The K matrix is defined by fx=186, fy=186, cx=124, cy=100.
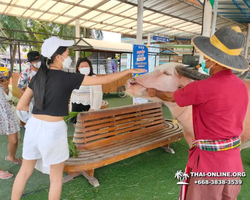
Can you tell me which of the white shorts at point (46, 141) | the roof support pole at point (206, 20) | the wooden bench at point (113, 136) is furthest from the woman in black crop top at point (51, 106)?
the roof support pole at point (206, 20)

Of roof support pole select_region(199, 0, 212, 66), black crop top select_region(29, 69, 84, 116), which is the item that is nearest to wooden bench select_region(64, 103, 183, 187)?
black crop top select_region(29, 69, 84, 116)

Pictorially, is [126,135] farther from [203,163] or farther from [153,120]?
[203,163]

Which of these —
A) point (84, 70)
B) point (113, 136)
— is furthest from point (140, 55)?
point (113, 136)

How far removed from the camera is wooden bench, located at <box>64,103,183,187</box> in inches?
92.4

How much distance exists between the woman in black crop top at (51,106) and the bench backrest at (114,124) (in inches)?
32.7

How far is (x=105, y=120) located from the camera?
9.11 feet

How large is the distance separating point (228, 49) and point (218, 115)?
41cm

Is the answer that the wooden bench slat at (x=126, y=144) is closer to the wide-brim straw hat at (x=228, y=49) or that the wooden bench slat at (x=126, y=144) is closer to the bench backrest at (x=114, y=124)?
the bench backrest at (x=114, y=124)

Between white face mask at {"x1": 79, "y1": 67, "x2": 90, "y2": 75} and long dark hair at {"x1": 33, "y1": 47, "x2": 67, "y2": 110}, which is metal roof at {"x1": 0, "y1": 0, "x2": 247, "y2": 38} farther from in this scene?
long dark hair at {"x1": 33, "y1": 47, "x2": 67, "y2": 110}

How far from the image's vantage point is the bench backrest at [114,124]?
2547mm

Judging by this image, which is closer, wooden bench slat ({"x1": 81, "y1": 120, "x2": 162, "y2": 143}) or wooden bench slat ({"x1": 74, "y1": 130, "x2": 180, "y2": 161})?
wooden bench slat ({"x1": 74, "y1": 130, "x2": 180, "y2": 161})

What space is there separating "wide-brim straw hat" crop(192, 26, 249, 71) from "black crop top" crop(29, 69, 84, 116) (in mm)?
1057

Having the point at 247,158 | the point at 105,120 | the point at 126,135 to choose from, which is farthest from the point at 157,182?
the point at 247,158

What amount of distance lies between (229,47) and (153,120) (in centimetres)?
240
